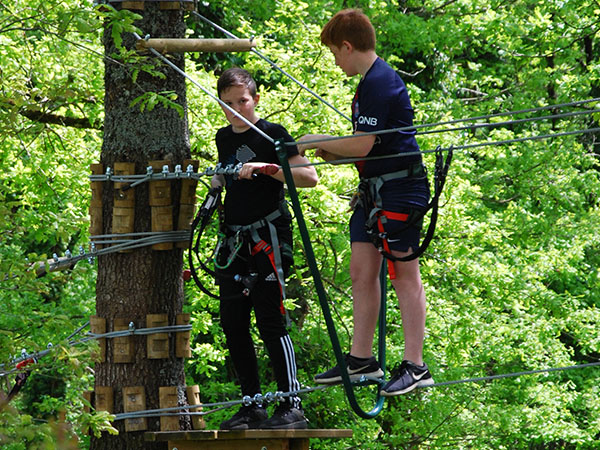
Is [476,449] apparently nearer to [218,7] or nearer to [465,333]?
[465,333]

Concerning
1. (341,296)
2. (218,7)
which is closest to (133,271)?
(341,296)

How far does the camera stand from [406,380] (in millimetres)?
3930

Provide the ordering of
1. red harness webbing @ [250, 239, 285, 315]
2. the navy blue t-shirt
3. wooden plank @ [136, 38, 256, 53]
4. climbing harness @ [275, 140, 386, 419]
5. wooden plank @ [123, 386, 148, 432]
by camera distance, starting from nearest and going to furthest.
Answer: climbing harness @ [275, 140, 386, 419], the navy blue t-shirt, red harness webbing @ [250, 239, 285, 315], wooden plank @ [136, 38, 256, 53], wooden plank @ [123, 386, 148, 432]

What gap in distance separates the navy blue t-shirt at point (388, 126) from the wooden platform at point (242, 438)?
1070 millimetres

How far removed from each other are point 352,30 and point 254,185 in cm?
88

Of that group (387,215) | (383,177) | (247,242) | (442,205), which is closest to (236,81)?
(247,242)

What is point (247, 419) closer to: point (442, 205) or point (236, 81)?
point (236, 81)

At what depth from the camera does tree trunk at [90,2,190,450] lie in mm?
4629

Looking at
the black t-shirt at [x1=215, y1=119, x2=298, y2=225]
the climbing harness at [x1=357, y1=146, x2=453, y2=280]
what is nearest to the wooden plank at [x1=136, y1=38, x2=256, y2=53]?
the black t-shirt at [x1=215, y1=119, x2=298, y2=225]

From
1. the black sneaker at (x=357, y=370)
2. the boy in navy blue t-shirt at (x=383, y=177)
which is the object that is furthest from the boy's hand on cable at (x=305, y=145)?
the black sneaker at (x=357, y=370)

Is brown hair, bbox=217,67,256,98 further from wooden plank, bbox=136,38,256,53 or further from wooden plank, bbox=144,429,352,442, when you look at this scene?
wooden plank, bbox=144,429,352,442

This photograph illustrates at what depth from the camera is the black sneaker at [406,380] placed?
3.89 m

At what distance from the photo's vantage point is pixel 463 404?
10.1m

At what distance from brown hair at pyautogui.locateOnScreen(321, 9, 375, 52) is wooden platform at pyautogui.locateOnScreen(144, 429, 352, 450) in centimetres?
167
